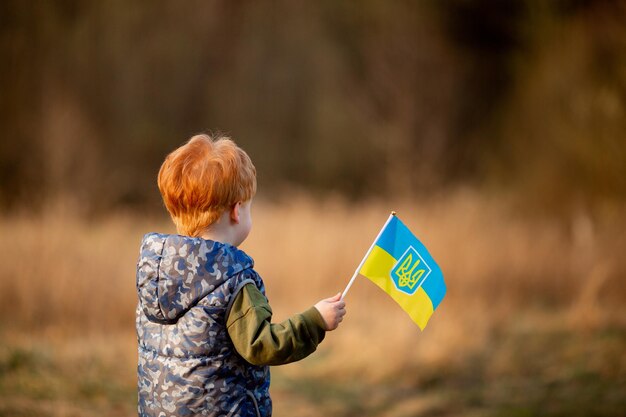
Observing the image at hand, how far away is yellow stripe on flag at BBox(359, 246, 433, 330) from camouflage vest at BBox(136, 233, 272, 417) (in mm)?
432

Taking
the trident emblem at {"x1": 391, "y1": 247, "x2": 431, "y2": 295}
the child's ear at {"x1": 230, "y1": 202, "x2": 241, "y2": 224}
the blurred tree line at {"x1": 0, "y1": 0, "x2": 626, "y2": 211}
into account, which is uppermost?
the blurred tree line at {"x1": 0, "y1": 0, "x2": 626, "y2": 211}

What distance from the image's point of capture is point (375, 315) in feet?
22.4

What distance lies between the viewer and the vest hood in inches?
88.7

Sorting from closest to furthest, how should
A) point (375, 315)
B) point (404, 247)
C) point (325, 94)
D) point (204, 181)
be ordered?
point (204, 181), point (404, 247), point (375, 315), point (325, 94)

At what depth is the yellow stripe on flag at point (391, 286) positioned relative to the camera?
102 inches

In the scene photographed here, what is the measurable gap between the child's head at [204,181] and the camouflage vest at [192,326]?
11 centimetres

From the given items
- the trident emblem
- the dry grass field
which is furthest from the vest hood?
the dry grass field

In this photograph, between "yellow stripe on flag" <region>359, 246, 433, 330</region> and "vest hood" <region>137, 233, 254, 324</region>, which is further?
"yellow stripe on flag" <region>359, 246, 433, 330</region>

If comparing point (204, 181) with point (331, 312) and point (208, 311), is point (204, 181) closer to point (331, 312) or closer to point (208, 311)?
point (208, 311)

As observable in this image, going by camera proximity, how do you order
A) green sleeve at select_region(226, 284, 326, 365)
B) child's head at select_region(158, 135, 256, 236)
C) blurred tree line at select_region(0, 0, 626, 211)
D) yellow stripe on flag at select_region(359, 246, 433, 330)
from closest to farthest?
green sleeve at select_region(226, 284, 326, 365) → child's head at select_region(158, 135, 256, 236) → yellow stripe on flag at select_region(359, 246, 433, 330) → blurred tree line at select_region(0, 0, 626, 211)

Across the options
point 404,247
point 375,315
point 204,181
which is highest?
point 375,315

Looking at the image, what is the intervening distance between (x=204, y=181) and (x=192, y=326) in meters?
0.43

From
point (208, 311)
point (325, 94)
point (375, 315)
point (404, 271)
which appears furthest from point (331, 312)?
point (325, 94)

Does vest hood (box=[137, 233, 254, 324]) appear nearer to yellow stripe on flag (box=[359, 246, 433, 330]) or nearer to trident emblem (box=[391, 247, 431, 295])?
yellow stripe on flag (box=[359, 246, 433, 330])
